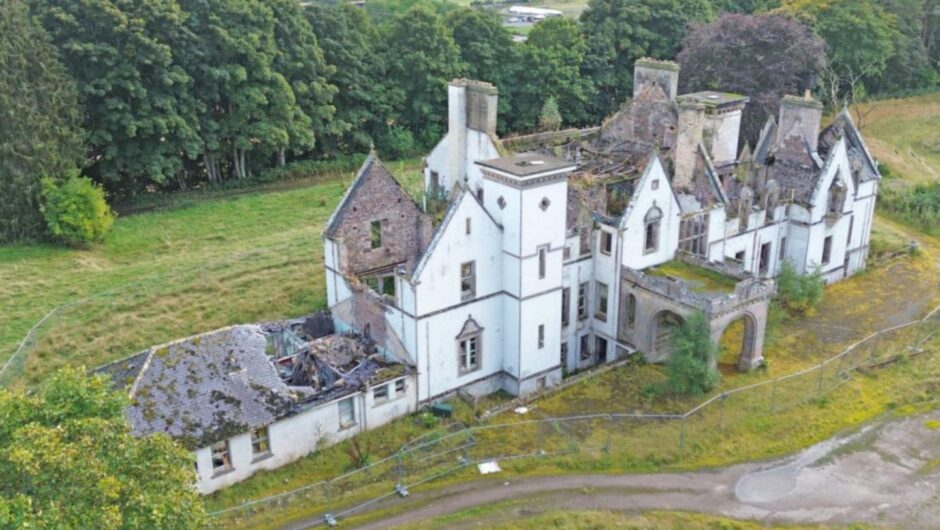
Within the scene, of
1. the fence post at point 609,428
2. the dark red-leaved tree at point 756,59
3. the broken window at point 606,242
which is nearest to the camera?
the fence post at point 609,428

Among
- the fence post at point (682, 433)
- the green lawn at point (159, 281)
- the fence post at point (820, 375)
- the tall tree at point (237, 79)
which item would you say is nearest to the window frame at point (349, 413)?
the green lawn at point (159, 281)

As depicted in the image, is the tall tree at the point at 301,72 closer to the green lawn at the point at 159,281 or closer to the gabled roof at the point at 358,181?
the green lawn at the point at 159,281

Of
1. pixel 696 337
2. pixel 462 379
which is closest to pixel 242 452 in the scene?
pixel 462 379

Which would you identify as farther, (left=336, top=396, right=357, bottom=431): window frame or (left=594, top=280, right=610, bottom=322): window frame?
(left=594, top=280, right=610, bottom=322): window frame

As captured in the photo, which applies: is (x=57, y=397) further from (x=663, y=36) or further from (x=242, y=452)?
(x=663, y=36)

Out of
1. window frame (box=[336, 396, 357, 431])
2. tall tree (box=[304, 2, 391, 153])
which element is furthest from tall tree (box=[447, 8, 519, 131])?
window frame (box=[336, 396, 357, 431])

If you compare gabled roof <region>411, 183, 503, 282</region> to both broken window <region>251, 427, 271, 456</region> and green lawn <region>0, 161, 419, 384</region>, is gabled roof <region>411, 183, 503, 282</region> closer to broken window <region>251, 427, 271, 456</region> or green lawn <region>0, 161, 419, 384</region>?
broken window <region>251, 427, 271, 456</region>
